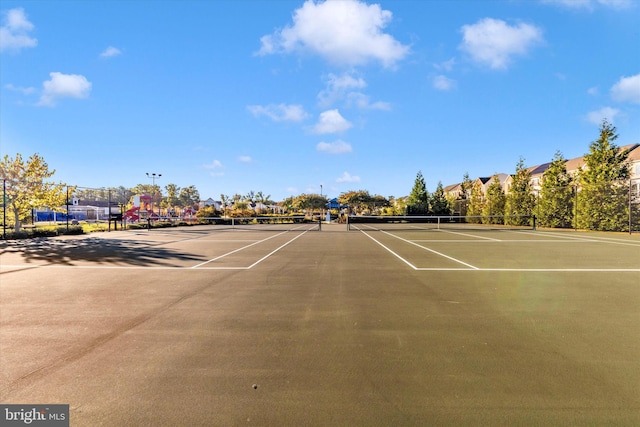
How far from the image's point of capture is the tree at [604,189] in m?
21.9

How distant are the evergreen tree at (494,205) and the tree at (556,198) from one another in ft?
16.4

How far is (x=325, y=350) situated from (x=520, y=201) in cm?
3475

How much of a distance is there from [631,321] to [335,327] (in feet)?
13.1

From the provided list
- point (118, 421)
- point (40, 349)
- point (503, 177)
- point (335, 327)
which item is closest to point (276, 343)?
point (335, 327)

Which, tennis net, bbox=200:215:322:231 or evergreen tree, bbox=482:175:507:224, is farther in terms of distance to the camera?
tennis net, bbox=200:215:322:231

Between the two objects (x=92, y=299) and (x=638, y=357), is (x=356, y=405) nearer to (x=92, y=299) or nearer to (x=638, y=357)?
(x=638, y=357)

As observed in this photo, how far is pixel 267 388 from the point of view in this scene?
2.63 m

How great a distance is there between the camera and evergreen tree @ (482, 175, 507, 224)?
34812 millimetres

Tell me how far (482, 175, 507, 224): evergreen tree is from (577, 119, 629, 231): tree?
8739mm
